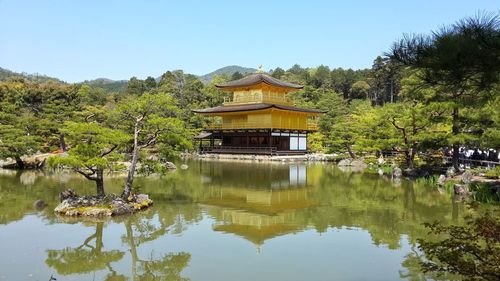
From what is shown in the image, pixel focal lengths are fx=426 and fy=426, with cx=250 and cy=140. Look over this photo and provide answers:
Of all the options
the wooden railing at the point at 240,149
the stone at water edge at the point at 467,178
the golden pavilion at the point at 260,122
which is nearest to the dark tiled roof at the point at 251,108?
the golden pavilion at the point at 260,122

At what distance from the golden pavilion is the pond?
66.0 feet

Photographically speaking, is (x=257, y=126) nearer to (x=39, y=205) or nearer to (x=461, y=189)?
(x=461, y=189)

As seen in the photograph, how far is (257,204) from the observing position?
12.6 metres

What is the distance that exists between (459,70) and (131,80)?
234 ft

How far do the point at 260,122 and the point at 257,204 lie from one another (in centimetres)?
2368

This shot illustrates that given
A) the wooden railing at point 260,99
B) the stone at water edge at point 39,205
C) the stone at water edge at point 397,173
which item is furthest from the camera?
the wooden railing at point 260,99

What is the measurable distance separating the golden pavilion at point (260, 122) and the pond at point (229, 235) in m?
20.1

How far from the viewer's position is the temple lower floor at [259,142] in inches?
1384

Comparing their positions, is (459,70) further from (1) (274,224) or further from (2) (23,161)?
(2) (23,161)

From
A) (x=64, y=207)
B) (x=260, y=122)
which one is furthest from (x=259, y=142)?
(x=64, y=207)

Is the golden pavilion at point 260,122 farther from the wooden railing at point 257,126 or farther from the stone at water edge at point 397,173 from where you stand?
the stone at water edge at point 397,173

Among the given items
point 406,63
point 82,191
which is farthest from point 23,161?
point 406,63

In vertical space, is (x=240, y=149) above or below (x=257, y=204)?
above

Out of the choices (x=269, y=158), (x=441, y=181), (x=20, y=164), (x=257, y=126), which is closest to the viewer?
(x=441, y=181)
